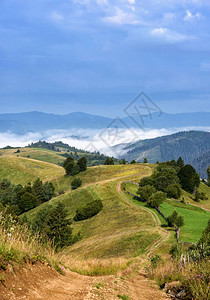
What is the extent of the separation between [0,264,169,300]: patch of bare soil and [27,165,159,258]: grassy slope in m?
13.4

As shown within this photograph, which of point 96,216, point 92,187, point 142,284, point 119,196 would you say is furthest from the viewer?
point 92,187

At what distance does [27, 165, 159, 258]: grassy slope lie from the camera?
32719 millimetres

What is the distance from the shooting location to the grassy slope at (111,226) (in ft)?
107

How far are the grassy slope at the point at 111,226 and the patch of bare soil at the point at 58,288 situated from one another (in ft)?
44.0

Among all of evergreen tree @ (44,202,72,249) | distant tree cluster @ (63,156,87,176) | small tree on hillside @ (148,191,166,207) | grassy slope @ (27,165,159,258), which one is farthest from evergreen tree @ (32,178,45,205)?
small tree on hillside @ (148,191,166,207)

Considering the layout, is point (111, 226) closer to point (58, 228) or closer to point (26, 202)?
point (58, 228)

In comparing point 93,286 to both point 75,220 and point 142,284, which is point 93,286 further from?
point 75,220

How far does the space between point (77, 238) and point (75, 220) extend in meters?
14.9

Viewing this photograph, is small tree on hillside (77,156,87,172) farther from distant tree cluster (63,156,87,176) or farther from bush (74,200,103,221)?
bush (74,200,103,221)

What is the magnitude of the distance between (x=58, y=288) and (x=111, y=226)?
4364 centimetres

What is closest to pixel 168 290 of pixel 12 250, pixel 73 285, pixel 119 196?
pixel 73 285

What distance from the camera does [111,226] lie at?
162 ft

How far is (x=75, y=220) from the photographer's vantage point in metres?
64.0

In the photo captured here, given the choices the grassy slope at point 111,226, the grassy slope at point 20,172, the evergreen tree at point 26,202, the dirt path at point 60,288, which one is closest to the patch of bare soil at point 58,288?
the dirt path at point 60,288
